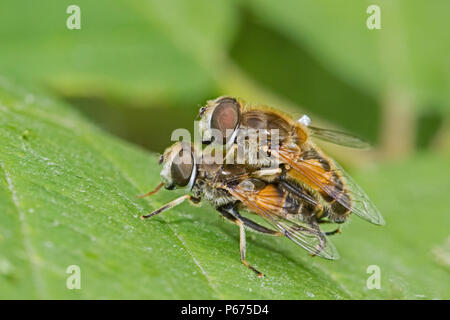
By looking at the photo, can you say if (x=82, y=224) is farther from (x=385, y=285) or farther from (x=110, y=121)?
(x=110, y=121)

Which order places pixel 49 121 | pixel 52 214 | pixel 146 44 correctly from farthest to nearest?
pixel 146 44 < pixel 49 121 < pixel 52 214

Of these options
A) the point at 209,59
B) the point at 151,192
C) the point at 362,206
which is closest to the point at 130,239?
the point at 151,192

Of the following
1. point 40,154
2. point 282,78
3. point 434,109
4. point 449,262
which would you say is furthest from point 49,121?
point 434,109

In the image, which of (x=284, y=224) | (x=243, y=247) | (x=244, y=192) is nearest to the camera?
(x=243, y=247)

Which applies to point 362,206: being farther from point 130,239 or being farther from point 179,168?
point 130,239

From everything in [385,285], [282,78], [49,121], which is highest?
[282,78]

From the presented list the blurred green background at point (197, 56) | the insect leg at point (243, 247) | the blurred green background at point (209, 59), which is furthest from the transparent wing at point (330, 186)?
the blurred green background at point (197, 56)

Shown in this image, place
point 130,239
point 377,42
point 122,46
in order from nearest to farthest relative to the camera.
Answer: point 130,239
point 122,46
point 377,42
